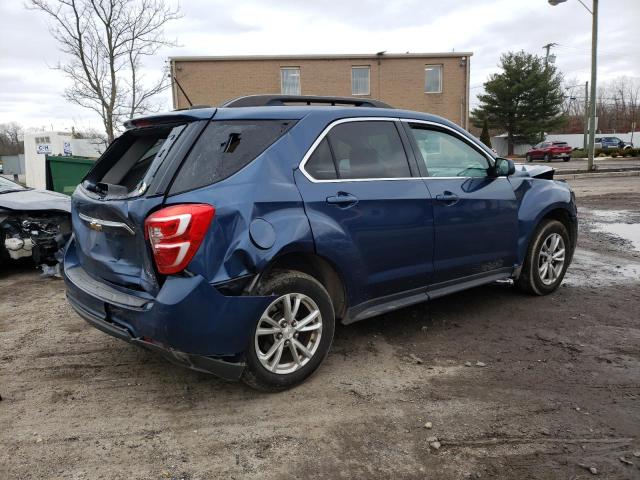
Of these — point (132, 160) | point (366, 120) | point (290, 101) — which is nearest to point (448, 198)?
point (366, 120)

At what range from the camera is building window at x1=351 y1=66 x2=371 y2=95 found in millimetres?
31150

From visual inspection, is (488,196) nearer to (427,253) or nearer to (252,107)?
(427,253)

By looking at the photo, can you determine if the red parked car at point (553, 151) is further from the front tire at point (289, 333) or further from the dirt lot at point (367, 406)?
the front tire at point (289, 333)

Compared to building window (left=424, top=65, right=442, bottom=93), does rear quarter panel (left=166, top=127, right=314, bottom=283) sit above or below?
below

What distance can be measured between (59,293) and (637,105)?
94083mm

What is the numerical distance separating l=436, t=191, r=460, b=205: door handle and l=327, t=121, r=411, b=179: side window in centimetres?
32

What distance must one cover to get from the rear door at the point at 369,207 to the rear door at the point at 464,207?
0.54 feet

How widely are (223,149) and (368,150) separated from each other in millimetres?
1118

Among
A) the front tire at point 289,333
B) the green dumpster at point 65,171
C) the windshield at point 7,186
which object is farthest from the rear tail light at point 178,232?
the green dumpster at point 65,171

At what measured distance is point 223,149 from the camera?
3158 millimetres

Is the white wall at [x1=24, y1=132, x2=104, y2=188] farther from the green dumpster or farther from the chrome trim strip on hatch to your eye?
the chrome trim strip on hatch

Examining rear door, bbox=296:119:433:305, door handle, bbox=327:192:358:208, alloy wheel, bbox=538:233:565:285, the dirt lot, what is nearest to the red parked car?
alloy wheel, bbox=538:233:565:285

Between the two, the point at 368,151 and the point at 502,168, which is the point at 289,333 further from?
the point at 502,168

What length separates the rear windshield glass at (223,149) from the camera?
3.02m
